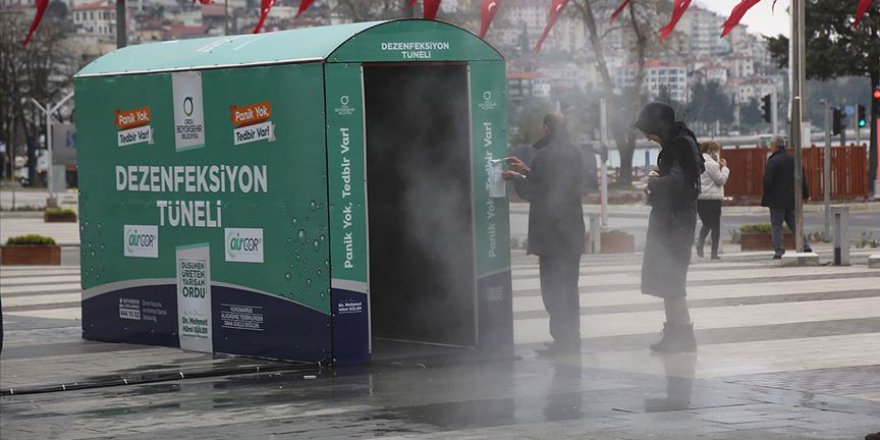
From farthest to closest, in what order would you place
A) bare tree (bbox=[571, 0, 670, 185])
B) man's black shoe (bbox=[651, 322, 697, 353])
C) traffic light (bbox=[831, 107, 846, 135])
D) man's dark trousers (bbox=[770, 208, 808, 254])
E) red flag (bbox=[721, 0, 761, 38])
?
traffic light (bbox=[831, 107, 846, 135]), man's dark trousers (bbox=[770, 208, 808, 254]), bare tree (bbox=[571, 0, 670, 185]), man's black shoe (bbox=[651, 322, 697, 353]), red flag (bbox=[721, 0, 761, 38])

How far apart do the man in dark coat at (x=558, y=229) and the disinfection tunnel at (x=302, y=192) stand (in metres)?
0.33

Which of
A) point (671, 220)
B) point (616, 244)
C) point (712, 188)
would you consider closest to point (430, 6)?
point (671, 220)

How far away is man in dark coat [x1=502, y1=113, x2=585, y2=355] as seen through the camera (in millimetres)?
12133

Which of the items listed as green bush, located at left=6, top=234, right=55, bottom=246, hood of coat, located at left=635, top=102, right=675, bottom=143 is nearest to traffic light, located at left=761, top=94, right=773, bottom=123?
green bush, located at left=6, top=234, right=55, bottom=246

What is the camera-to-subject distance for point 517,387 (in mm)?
10250

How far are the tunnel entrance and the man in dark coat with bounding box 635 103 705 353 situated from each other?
53.8 inches

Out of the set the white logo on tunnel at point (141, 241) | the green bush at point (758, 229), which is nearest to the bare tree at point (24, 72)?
the green bush at point (758, 229)

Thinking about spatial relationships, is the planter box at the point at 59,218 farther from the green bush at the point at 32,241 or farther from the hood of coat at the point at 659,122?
the hood of coat at the point at 659,122

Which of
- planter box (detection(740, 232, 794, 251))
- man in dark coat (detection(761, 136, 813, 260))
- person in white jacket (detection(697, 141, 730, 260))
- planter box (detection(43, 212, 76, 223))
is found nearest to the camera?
person in white jacket (detection(697, 141, 730, 260))

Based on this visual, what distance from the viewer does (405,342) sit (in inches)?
504

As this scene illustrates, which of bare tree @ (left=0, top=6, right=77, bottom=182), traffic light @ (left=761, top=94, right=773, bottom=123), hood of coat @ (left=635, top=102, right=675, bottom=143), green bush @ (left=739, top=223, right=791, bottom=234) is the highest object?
bare tree @ (left=0, top=6, right=77, bottom=182)

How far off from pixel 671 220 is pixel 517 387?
2.28m

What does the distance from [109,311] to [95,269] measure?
0.40m

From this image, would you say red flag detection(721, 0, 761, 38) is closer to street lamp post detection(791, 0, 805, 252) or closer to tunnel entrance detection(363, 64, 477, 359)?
tunnel entrance detection(363, 64, 477, 359)
